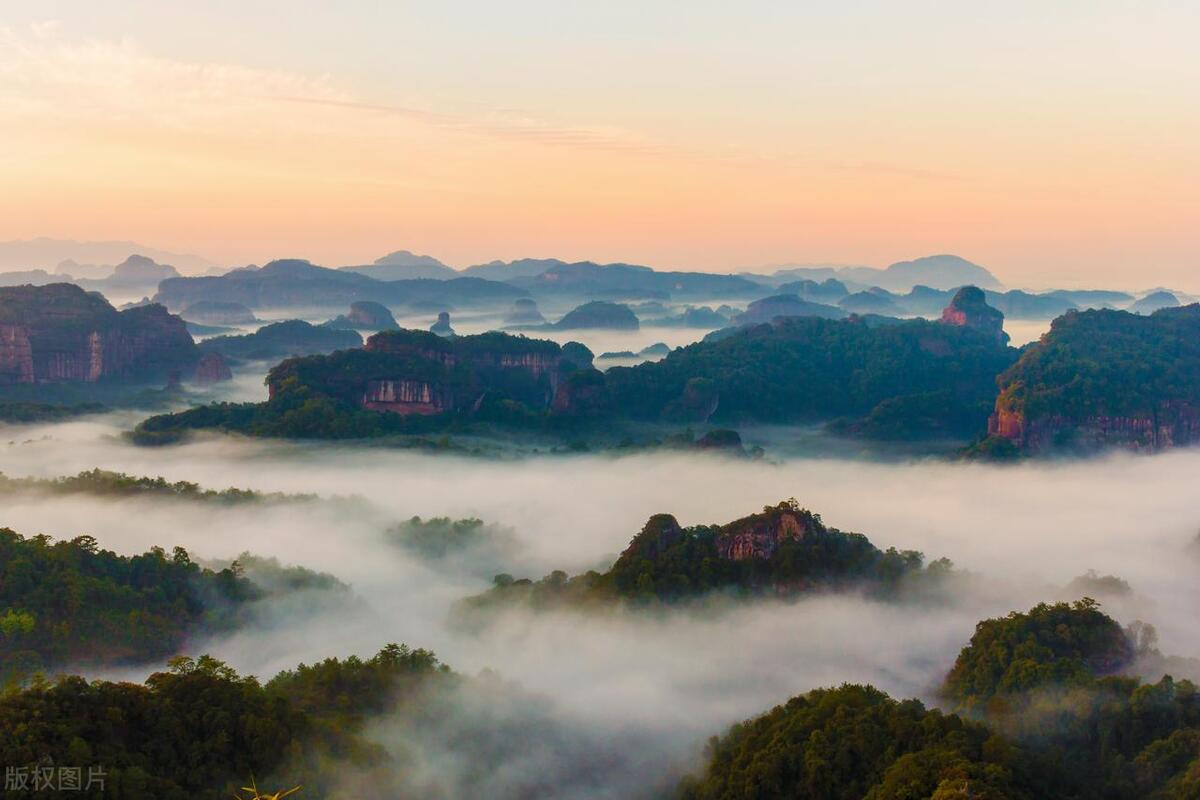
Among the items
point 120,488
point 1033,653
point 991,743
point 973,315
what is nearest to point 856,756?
point 991,743

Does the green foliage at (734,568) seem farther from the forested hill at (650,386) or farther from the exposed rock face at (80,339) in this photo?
the exposed rock face at (80,339)

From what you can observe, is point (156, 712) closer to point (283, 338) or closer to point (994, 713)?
point (994, 713)

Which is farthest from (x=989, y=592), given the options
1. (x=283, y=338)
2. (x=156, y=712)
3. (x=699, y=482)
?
(x=283, y=338)

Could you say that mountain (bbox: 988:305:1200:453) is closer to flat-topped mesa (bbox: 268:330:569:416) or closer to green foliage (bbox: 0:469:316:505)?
flat-topped mesa (bbox: 268:330:569:416)

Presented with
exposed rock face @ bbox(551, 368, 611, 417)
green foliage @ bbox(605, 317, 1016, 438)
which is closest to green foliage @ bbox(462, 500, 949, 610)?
green foliage @ bbox(605, 317, 1016, 438)

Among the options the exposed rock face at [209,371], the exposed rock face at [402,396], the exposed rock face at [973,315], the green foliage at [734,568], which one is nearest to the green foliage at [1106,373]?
the exposed rock face at [973,315]

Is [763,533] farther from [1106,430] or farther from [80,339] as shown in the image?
[80,339]
